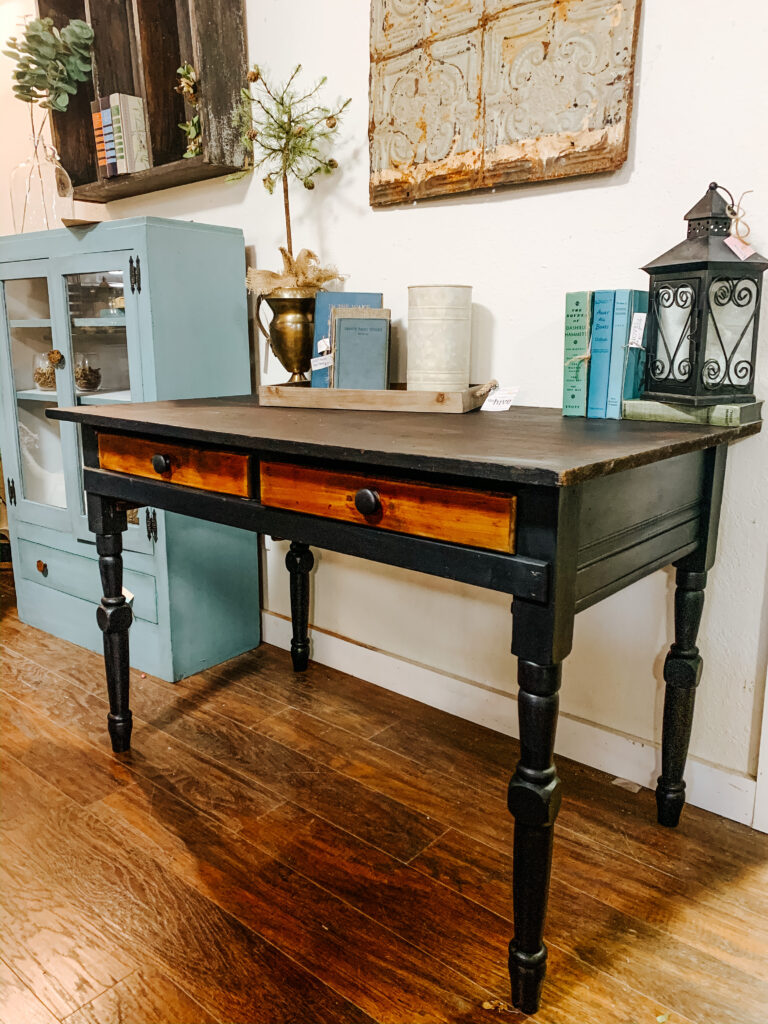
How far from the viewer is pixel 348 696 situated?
2205mm

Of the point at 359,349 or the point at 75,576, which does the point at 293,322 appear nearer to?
the point at 359,349

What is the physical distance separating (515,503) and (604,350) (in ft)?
2.11

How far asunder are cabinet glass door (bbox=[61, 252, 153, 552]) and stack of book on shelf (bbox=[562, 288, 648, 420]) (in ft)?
4.09

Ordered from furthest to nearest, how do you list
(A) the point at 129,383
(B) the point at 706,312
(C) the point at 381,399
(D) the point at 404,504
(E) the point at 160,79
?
(E) the point at 160,79 → (A) the point at 129,383 → (C) the point at 381,399 → (B) the point at 706,312 → (D) the point at 404,504

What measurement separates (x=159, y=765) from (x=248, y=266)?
59.1 inches

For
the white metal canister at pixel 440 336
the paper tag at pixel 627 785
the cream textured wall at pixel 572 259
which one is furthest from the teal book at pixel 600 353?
the paper tag at pixel 627 785

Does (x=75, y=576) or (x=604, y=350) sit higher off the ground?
(x=604, y=350)

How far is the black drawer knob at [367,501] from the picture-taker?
3.70 ft

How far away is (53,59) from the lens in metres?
2.52

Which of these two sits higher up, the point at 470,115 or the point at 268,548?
the point at 470,115

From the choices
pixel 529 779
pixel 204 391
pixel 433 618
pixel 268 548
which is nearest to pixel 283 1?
pixel 204 391

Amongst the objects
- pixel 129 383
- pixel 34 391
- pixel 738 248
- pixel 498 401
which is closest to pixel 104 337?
pixel 129 383

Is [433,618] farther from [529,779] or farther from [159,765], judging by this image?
[529,779]

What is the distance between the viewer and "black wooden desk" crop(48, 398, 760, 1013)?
100 cm
